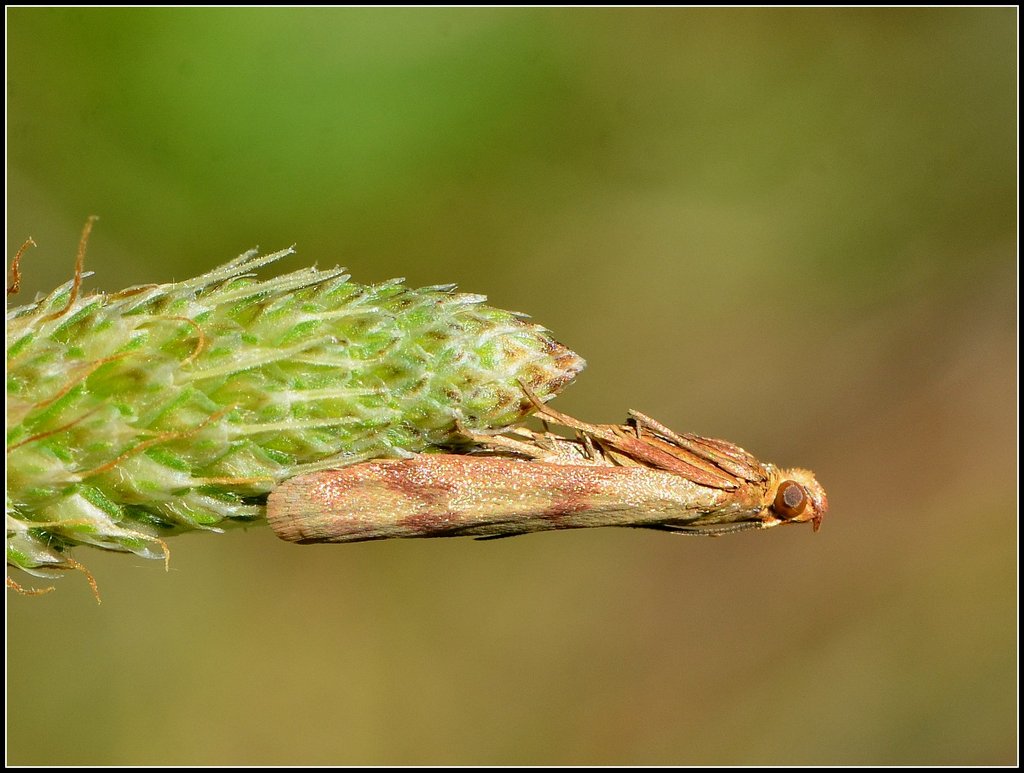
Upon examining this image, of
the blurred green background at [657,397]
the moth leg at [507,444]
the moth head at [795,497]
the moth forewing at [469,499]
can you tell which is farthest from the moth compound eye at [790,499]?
the blurred green background at [657,397]

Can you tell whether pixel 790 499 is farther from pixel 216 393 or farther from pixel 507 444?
pixel 216 393

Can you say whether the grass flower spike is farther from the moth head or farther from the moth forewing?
the moth head

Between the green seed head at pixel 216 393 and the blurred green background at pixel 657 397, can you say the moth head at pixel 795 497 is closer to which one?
the green seed head at pixel 216 393

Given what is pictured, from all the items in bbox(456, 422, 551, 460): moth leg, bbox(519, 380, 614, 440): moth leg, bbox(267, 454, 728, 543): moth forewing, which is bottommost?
bbox(267, 454, 728, 543): moth forewing

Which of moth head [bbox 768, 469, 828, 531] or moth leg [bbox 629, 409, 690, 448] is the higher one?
moth leg [bbox 629, 409, 690, 448]

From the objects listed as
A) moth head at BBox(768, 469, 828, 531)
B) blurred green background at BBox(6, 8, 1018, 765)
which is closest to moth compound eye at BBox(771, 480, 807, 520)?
moth head at BBox(768, 469, 828, 531)

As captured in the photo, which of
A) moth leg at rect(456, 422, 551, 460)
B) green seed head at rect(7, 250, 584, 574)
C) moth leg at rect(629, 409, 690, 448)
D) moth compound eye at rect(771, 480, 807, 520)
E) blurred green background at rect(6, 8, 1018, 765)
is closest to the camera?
green seed head at rect(7, 250, 584, 574)

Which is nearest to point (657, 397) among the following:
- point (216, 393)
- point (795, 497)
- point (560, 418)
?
point (795, 497)

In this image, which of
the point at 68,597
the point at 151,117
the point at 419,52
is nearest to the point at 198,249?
the point at 151,117
